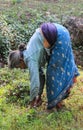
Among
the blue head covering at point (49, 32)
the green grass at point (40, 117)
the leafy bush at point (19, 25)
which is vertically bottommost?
the leafy bush at point (19, 25)

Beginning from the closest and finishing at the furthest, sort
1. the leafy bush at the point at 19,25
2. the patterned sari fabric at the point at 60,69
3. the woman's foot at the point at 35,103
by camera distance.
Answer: the patterned sari fabric at the point at 60,69 → the woman's foot at the point at 35,103 → the leafy bush at the point at 19,25

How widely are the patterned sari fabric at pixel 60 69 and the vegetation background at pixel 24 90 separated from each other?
329 mm

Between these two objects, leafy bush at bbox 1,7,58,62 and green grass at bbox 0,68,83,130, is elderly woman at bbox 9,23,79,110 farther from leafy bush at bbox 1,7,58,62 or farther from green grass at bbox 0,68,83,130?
leafy bush at bbox 1,7,58,62

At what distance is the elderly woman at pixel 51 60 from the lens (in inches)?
202

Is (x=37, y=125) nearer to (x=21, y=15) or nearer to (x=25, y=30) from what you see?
(x=25, y=30)

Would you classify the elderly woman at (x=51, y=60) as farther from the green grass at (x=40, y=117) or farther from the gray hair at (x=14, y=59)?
the green grass at (x=40, y=117)

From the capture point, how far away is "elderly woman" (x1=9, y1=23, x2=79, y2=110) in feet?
16.8

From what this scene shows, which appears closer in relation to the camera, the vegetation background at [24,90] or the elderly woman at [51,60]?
the elderly woman at [51,60]

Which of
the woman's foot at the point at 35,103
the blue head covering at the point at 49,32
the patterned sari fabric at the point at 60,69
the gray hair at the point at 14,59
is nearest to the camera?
the gray hair at the point at 14,59

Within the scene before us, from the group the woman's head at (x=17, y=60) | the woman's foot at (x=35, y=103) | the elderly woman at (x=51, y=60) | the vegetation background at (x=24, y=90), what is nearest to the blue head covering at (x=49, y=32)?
the elderly woman at (x=51, y=60)

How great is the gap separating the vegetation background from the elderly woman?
0.27m

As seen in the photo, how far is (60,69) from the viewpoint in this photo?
5504 mm

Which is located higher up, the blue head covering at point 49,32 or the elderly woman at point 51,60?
the blue head covering at point 49,32

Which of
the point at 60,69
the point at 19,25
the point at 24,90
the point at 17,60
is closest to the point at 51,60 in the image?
the point at 60,69
